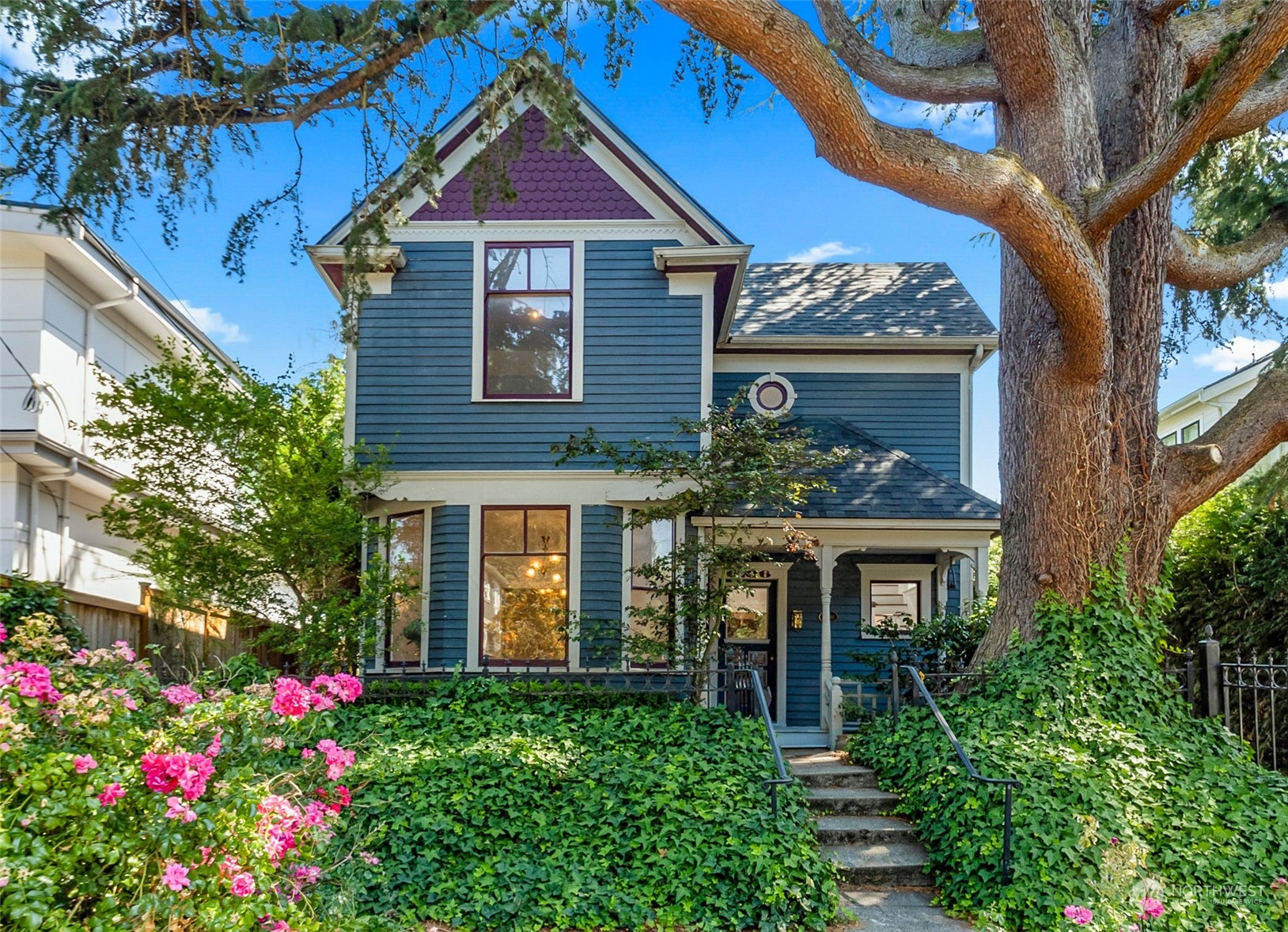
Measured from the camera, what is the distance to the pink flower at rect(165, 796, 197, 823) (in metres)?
4.19

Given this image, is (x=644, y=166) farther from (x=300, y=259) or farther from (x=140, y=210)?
(x=140, y=210)

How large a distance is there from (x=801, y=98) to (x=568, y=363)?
198 inches

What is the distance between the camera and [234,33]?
7.41m

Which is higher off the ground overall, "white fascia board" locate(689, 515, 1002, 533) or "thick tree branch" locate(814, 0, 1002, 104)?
"thick tree branch" locate(814, 0, 1002, 104)

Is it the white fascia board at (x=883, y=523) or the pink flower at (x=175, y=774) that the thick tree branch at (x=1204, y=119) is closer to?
the white fascia board at (x=883, y=523)

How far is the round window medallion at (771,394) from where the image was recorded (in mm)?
14242

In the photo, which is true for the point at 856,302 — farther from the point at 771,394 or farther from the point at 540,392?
the point at 540,392

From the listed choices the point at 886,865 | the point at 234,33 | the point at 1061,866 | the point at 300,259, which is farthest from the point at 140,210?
the point at 1061,866

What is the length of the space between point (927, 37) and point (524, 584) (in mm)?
7471

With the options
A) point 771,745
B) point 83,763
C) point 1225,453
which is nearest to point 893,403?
point 1225,453

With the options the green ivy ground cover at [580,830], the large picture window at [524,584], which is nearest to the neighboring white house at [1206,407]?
the large picture window at [524,584]

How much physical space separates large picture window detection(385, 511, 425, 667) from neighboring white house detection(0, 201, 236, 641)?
262 cm

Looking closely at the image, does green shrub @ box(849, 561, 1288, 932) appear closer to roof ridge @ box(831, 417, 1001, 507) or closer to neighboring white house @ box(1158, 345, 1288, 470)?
roof ridge @ box(831, 417, 1001, 507)

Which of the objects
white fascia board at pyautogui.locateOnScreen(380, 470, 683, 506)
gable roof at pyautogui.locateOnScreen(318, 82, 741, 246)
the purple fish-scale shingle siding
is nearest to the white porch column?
white fascia board at pyautogui.locateOnScreen(380, 470, 683, 506)
